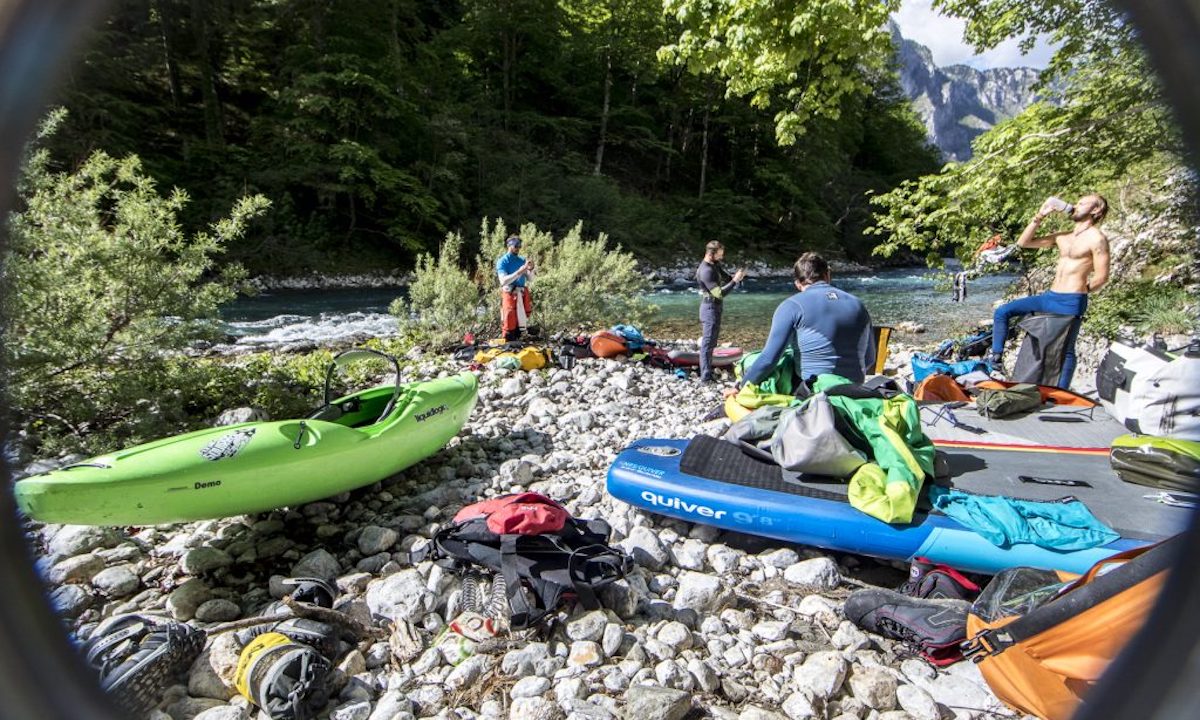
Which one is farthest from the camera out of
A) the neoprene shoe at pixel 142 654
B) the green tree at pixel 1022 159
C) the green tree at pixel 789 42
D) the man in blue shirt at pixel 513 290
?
the man in blue shirt at pixel 513 290

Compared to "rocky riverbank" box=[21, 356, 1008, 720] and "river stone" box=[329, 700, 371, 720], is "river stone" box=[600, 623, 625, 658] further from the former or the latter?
"river stone" box=[329, 700, 371, 720]

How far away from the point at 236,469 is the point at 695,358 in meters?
5.71

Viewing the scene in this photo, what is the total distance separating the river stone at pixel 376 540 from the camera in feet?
9.75

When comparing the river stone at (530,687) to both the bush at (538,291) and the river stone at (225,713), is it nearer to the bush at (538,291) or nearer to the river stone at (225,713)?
the river stone at (225,713)

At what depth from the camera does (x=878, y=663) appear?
212 centimetres

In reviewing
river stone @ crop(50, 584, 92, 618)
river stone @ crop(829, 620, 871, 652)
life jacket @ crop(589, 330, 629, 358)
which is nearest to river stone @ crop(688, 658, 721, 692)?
river stone @ crop(829, 620, 871, 652)

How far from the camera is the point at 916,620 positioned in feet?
7.34

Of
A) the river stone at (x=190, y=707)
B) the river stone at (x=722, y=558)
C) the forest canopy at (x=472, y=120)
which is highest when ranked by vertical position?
the forest canopy at (x=472, y=120)

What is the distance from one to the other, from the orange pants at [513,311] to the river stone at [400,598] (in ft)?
17.7

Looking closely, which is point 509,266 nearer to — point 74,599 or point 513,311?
point 513,311

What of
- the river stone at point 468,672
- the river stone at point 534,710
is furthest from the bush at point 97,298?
the river stone at point 534,710

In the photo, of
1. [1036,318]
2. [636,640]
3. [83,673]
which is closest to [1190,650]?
[83,673]

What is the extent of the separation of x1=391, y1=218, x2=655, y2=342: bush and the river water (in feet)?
7.68

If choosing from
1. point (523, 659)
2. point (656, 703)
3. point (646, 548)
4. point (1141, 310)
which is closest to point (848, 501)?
point (646, 548)
